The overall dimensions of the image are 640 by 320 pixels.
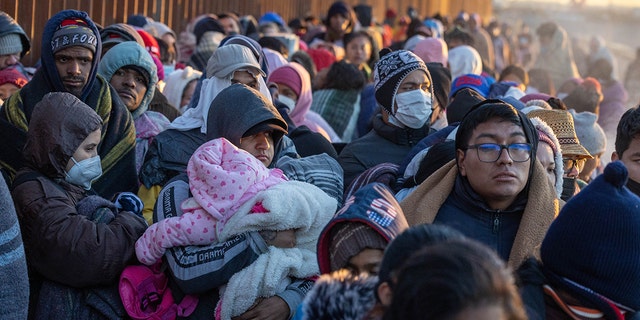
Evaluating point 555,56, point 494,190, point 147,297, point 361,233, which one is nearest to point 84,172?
point 147,297

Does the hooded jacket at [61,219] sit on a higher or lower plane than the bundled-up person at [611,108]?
higher

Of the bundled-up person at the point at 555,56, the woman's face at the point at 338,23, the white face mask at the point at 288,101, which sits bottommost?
the bundled-up person at the point at 555,56

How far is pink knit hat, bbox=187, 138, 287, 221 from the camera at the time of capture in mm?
4426

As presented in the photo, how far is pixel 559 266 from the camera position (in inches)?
141

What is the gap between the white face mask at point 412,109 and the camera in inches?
250

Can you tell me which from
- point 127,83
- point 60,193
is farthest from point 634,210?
point 127,83

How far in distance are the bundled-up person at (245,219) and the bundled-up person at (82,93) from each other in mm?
1126

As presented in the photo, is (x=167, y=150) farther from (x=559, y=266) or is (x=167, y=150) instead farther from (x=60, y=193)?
(x=559, y=266)

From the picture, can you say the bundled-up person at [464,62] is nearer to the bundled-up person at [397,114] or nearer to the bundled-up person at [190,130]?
the bundled-up person at [397,114]

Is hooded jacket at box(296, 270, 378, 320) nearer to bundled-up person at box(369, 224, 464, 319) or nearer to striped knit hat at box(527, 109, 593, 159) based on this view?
bundled-up person at box(369, 224, 464, 319)

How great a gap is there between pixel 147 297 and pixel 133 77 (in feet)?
7.76

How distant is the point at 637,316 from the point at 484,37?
13.0 m

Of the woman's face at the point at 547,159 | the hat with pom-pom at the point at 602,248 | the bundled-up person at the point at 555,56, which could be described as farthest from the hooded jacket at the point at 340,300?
the bundled-up person at the point at 555,56

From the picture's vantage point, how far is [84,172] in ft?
15.8
